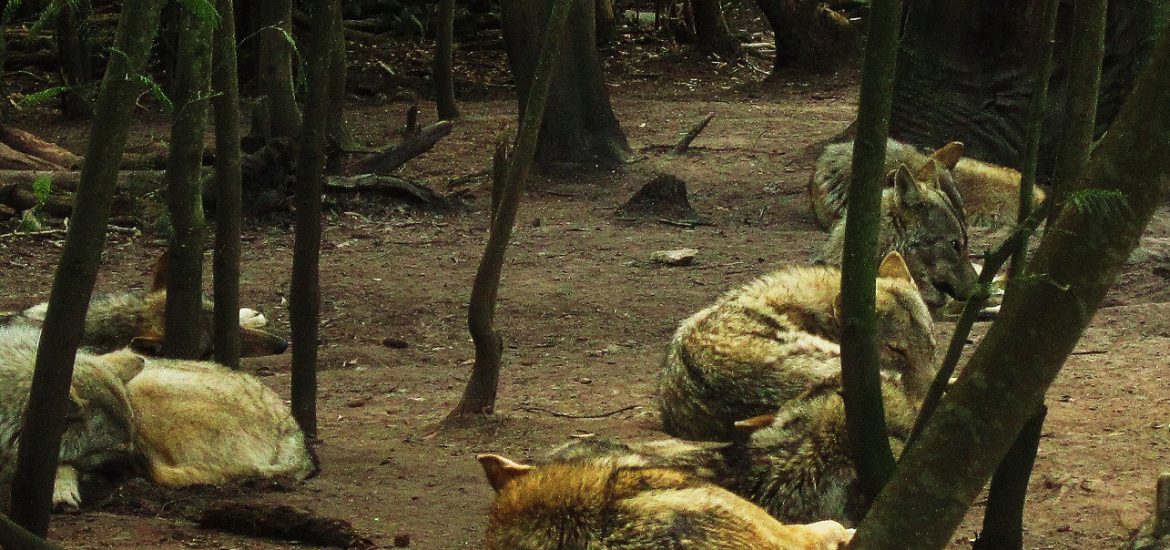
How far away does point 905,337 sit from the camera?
5.62 m

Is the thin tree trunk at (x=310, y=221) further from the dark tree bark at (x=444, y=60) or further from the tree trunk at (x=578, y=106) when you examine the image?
the dark tree bark at (x=444, y=60)

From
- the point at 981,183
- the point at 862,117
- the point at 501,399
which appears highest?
the point at 862,117

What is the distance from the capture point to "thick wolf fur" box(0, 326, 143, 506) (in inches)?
189

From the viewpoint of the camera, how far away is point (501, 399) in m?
6.96

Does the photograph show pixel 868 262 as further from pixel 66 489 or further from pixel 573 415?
pixel 573 415

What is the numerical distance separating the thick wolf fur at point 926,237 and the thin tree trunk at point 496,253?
265cm

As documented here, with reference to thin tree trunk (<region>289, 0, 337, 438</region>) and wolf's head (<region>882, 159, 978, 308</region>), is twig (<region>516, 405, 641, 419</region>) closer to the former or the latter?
thin tree trunk (<region>289, 0, 337, 438</region>)

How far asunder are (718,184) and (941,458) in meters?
10.9

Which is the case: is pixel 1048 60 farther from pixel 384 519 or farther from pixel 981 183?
pixel 981 183

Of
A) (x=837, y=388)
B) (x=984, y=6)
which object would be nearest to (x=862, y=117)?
(x=837, y=388)

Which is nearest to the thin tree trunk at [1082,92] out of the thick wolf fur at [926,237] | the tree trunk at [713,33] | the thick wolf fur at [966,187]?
the thick wolf fur at [926,237]

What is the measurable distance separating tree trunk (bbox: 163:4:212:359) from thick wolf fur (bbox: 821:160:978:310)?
3918 mm

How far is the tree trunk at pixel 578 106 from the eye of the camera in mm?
13797

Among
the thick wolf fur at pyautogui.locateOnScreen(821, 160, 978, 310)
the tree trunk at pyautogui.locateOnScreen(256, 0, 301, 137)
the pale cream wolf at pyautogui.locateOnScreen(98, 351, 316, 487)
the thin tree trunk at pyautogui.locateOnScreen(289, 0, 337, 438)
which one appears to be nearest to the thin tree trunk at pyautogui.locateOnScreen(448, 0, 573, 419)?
the thin tree trunk at pyautogui.locateOnScreen(289, 0, 337, 438)
